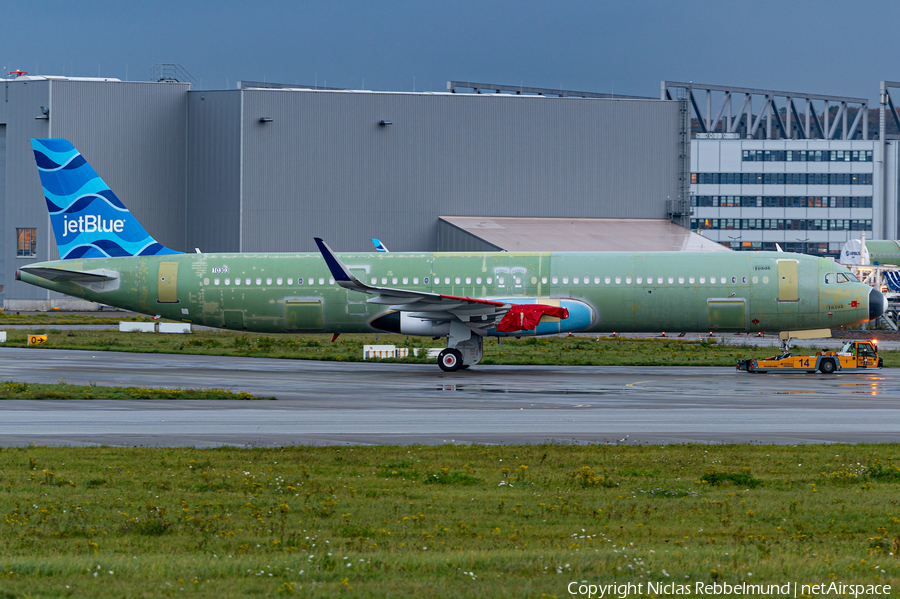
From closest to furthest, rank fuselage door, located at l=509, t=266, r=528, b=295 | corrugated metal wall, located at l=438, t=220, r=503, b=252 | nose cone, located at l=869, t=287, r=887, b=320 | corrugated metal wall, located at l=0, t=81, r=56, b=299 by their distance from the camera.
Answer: nose cone, located at l=869, t=287, r=887, b=320 < fuselage door, located at l=509, t=266, r=528, b=295 < corrugated metal wall, located at l=438, t=220, r=503, b=252 < corrugated metal wall, located at l=0, t=81, r=56, b=299

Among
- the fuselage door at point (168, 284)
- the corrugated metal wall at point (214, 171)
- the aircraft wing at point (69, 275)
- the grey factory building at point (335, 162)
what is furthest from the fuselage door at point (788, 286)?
the corrugated metal wall at point (214, 171)

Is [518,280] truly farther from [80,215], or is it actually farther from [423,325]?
[80,215]

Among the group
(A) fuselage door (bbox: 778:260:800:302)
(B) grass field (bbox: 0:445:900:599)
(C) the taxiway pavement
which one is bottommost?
(C) the taxiway pavement

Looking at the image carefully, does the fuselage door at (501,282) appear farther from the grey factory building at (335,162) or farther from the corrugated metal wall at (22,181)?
the corrugated metal wall at (22,181)

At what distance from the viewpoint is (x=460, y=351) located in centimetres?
3725

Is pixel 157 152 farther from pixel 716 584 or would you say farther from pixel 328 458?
pixel 716 584

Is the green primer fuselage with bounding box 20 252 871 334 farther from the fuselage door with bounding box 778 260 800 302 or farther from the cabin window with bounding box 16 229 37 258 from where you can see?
the cabin window with bounding box 16 229 37 258

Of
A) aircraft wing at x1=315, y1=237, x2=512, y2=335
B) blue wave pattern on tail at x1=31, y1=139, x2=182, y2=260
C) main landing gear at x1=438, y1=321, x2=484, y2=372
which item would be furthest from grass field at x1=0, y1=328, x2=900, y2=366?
blue wave pattern on tail at x1=31, y1=139, x2=182, y2=260

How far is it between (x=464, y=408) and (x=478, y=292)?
42.9 ft

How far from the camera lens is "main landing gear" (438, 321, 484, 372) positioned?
36875mm

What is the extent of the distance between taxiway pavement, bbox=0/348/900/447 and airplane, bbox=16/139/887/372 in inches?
77.1

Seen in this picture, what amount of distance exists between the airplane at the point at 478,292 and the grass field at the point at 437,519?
18.6m

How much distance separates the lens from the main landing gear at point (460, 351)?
36.9 meters

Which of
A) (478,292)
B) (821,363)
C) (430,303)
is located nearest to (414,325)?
(430,303)
